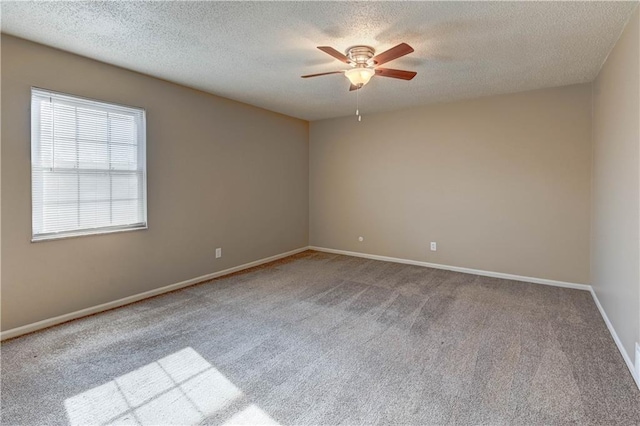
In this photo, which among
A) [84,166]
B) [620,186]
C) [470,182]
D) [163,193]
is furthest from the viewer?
[470,182]

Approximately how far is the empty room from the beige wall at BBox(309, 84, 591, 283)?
0.10 feet

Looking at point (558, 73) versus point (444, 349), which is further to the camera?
point (558, 73)

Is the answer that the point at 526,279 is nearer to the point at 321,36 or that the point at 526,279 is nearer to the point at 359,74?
the point at 359,74

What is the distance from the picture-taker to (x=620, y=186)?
96.9 inches

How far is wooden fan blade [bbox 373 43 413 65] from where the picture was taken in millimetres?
2244

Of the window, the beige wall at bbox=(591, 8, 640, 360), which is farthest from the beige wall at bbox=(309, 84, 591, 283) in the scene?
the window

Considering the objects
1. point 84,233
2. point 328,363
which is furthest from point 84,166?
point 328,363

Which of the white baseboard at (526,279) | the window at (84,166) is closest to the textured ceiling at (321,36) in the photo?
the window at (84,166)

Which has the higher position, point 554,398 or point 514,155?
point 514,155

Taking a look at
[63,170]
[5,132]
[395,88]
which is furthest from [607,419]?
[5,132]

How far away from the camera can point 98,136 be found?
3.10 m

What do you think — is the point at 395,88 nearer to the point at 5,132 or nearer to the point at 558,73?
the point at 558,73

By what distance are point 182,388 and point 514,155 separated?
4.46 metres

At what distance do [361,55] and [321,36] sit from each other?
0.41 metres
